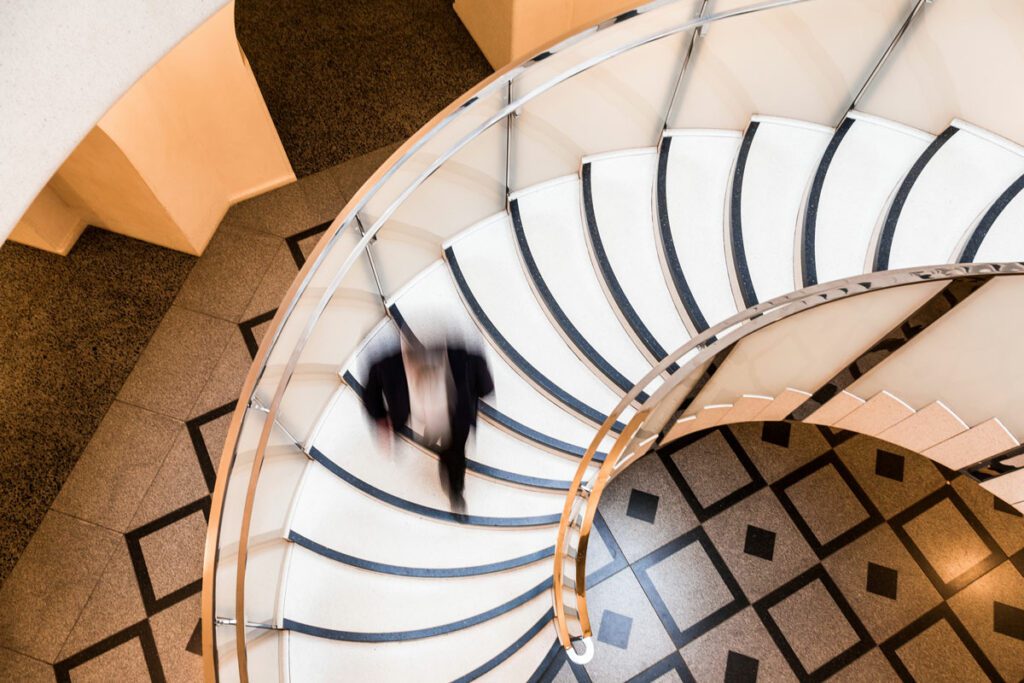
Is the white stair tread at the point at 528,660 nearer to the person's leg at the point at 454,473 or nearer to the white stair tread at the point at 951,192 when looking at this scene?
the person's leg at the point at 454,473

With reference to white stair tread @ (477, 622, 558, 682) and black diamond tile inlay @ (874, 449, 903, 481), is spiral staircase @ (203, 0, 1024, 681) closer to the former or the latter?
white stair tread @ (477, 622, 558, 682)

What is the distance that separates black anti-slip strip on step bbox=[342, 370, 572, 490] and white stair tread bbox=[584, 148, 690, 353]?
3.12ft

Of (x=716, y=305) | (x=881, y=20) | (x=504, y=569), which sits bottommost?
(x=504, y=569)

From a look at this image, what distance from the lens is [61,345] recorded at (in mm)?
4312

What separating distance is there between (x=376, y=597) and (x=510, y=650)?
2.62ft

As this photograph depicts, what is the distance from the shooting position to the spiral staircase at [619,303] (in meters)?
3.03

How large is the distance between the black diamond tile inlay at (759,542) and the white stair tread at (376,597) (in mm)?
1575

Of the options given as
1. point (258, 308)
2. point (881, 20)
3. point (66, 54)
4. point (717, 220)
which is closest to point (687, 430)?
point (717, 220)

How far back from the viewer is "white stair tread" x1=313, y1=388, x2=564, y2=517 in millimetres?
3418

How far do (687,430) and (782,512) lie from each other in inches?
35.3

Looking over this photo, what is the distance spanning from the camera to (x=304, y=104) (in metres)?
5.11

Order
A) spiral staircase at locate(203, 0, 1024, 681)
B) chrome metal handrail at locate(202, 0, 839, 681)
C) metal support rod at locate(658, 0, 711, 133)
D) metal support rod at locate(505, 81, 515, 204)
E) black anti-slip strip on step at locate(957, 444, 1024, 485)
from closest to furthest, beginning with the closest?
chrome metal handrail at locate(202, 0, 839, 681)
metal support rod at locate(505, 81, 515, 204)
metal support rod at locate(658, 0, 711, 133)
spiral staircase at locate(203, 0, 1024, 681)
black anti-slip strip on step at locate(957, 444, 1024, 485)

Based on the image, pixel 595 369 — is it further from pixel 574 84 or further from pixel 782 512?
pixel 782 512

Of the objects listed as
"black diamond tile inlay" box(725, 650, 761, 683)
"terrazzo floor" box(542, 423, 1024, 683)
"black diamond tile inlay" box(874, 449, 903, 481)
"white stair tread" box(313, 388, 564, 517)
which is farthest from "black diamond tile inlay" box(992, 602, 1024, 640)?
"white stair tread" box(313, 388, 564, 517)
